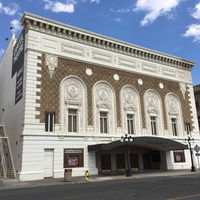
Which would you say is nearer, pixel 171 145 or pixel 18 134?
pixel 18 134

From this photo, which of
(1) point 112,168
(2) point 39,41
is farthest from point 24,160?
(2) point 39,41

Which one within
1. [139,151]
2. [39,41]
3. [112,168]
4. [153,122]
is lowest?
[112,168]

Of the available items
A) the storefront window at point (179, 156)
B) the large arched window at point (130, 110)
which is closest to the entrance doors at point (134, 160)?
the large arched window at point (130, 110)

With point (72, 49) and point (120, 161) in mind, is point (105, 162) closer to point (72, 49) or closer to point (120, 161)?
point (120, 161)

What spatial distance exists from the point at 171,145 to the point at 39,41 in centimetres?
1871

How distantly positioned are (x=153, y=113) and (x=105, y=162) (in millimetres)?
9372

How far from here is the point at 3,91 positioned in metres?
33.8

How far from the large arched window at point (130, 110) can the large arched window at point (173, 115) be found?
519 centimetres

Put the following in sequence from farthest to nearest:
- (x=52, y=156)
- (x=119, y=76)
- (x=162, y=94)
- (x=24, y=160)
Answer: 1. (x=162, y=94)
2. (x=119, y=76)
3. (x=52, y=156)
4. (x=24, y=160)

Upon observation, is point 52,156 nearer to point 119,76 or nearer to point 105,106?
point 105,106

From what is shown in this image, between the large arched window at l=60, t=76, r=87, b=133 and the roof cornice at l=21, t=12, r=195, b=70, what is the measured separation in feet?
16.8

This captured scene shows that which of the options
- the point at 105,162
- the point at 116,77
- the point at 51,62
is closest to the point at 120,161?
the point at 105,162

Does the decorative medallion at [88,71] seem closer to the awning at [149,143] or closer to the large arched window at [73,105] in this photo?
the large arched window at [73,105]

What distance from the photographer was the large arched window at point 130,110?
2830cm
